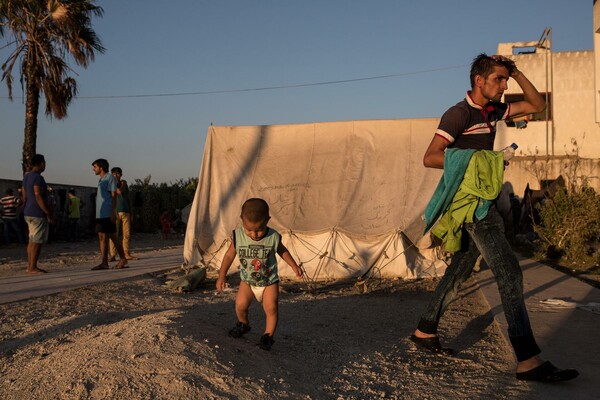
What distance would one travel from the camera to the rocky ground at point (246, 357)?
3324 mm

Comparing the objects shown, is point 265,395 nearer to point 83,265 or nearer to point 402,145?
point 402,145

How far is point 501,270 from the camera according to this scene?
375cm

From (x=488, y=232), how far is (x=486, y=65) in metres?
1.07

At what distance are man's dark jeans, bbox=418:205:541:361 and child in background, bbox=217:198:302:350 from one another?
1.11 m

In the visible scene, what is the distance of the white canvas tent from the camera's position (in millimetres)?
9352

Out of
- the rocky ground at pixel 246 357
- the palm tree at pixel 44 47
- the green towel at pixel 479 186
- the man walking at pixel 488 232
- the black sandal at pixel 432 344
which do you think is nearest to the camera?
the rocky ground at pixel 246 357

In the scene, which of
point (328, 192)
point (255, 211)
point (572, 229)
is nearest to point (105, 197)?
point (328, 192)

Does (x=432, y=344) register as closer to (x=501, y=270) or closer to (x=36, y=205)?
(x=501, y=270)

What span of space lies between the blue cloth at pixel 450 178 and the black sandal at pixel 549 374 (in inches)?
41.2

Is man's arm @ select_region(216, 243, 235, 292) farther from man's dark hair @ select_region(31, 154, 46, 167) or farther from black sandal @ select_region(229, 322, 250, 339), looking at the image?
man's dark hair @ select_region(31, 154, 46, 167)

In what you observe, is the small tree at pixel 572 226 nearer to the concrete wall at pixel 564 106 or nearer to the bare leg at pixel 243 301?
the bare leg at pixel 243 301

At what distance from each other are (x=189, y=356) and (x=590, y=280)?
7.27 metres

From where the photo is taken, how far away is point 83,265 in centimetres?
1169

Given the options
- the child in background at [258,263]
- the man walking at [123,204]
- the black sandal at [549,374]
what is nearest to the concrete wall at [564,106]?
the man walking at [123,204]
